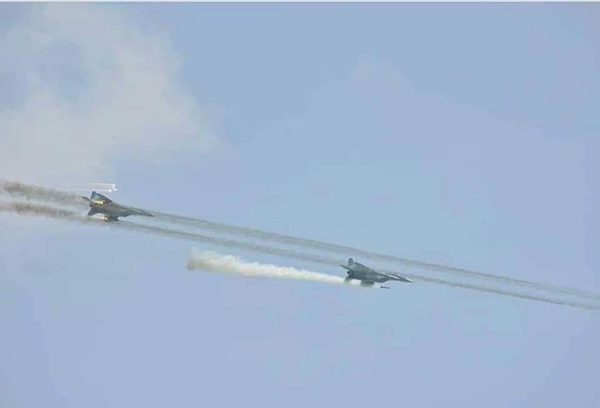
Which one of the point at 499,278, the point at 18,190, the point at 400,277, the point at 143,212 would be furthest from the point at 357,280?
the point at 18,190

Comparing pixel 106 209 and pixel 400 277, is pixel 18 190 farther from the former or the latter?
pixel 400 277

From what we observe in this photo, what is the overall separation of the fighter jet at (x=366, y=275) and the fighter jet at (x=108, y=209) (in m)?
20.5

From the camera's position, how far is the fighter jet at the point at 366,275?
12288 cm

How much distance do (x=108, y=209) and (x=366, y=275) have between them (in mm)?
25319

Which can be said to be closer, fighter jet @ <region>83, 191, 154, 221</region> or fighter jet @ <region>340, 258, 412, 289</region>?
fighter jet @ <region>83, 191, 154, 221</region>

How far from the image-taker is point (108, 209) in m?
111

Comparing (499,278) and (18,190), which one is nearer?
(18,190)

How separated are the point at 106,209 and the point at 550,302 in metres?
43.3

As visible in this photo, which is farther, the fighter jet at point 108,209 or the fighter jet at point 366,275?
the fighter jet at point 366,275

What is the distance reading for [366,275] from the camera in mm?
123625

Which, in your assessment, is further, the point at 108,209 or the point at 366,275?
the point at 366,275

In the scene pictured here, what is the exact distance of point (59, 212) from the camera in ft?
353

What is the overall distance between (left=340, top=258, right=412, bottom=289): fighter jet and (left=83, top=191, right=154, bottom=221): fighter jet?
20.5 metres

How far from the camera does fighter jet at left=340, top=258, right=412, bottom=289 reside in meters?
123
